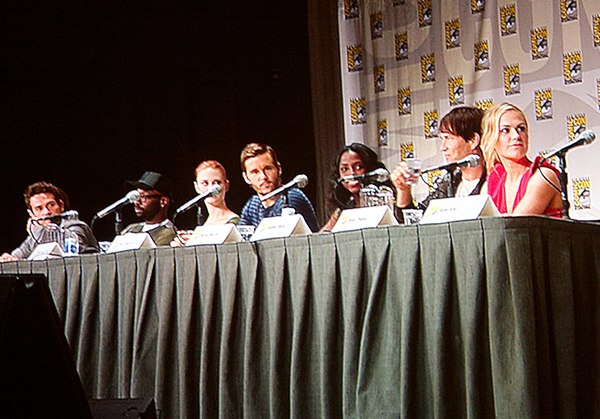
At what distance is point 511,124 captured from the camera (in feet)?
10.9

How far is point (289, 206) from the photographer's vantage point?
3904 mm

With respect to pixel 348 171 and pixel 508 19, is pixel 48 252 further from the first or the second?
pixel 508 19

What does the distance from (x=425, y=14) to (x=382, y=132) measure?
0.67 meters

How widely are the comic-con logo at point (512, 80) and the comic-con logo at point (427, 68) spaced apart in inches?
18.2

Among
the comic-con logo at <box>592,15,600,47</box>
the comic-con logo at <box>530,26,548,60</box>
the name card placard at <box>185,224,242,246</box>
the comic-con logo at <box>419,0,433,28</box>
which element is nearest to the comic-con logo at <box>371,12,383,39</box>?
the comic-con logo at <box>419,0,433,28</box>

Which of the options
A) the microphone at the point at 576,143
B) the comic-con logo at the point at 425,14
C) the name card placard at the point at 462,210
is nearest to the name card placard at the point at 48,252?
the name card placard at the point at 462,210

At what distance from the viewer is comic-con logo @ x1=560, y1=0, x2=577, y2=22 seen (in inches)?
187

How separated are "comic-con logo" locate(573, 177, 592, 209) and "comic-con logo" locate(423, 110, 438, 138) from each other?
890 mm

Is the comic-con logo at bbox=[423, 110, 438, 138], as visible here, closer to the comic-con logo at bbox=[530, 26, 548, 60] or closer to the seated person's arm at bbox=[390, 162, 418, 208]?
the comic-con logo at bbox=[530, 26, 548, 60]

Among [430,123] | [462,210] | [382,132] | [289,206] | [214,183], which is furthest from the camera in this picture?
[382,132]

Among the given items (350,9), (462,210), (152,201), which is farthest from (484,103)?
(462,210)

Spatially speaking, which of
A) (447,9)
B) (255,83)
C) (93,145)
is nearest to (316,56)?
(255,83)

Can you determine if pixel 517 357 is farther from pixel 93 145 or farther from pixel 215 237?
pixel 93 145

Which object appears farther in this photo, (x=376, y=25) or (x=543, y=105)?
(x=376, y=25)
